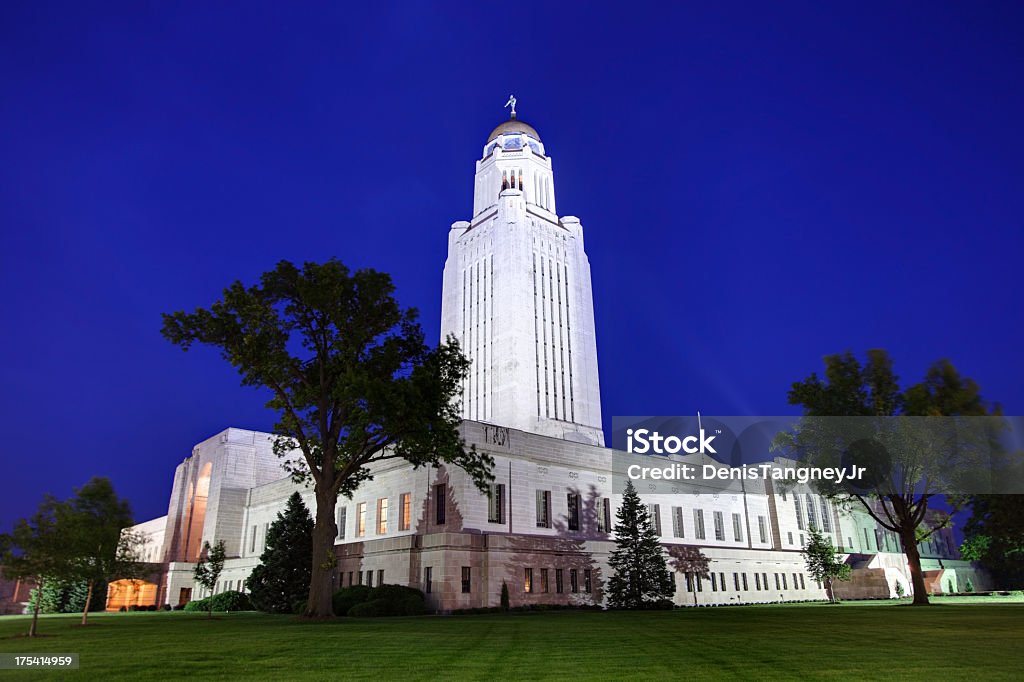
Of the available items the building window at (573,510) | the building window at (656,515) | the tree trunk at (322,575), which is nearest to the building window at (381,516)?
the building window at (573,510)

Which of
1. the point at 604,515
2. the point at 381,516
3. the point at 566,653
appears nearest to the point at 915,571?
Result: the point at 604,515

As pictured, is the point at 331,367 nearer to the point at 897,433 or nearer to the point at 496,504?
the point at 496,504

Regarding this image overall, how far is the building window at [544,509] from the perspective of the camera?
4591 cm

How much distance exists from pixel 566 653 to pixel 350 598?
25.3 metres

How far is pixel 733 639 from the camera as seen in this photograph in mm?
17375

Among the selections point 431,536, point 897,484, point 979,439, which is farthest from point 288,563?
point 979,439

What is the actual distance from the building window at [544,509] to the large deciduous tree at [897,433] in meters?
15.7

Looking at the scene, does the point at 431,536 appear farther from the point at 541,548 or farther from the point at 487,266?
the point at 487,266

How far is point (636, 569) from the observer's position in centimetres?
4200

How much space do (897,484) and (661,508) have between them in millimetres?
19693

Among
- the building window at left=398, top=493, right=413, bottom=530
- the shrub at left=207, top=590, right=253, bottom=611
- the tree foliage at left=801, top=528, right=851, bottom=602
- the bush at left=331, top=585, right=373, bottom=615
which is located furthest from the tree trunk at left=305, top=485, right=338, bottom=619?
the tree foliage at left=801, top=528, right=851, bottom=602

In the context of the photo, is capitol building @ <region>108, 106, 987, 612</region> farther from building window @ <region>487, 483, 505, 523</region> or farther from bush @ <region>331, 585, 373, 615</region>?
bush @ <region>331, 585, 373, 615</region>

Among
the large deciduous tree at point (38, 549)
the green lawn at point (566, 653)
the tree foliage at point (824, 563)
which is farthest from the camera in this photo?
the tree foliage at point (824, 563)

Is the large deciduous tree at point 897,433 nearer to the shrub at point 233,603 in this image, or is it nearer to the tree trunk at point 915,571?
the tree trunk at point 915,571
